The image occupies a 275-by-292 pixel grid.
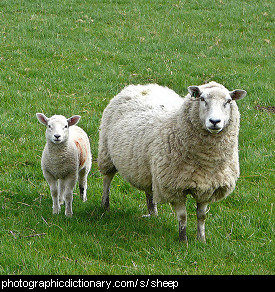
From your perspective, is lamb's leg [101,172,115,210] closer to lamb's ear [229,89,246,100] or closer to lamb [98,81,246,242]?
lamb [98,81,246,242]

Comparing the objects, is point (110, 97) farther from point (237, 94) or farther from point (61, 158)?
point (237, 94)

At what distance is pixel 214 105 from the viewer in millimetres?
4645

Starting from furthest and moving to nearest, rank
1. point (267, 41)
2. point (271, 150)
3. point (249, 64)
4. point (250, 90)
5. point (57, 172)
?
1. point (267, 41)
2. point (249, 64)
3. point (250, 90)
4. point (271, 150)
5. point (57, 172)

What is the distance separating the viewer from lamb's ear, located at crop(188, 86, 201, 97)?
485cm

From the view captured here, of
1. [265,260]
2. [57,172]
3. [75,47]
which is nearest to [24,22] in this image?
[75,47]

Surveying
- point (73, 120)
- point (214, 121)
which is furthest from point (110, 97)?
point (214, 121)

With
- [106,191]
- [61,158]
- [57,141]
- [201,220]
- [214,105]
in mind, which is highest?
[214,105]

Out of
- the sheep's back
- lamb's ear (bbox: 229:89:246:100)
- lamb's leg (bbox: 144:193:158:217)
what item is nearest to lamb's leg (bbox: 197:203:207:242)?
the sheep's back

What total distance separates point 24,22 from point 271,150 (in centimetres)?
844

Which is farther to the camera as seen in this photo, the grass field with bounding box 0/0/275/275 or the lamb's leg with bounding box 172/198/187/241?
the lamb's leg with bounding box 172/198/187/241

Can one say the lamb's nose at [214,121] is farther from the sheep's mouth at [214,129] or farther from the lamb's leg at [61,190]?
the lamb's leg at [61,190]

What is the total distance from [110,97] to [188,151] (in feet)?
15.4
